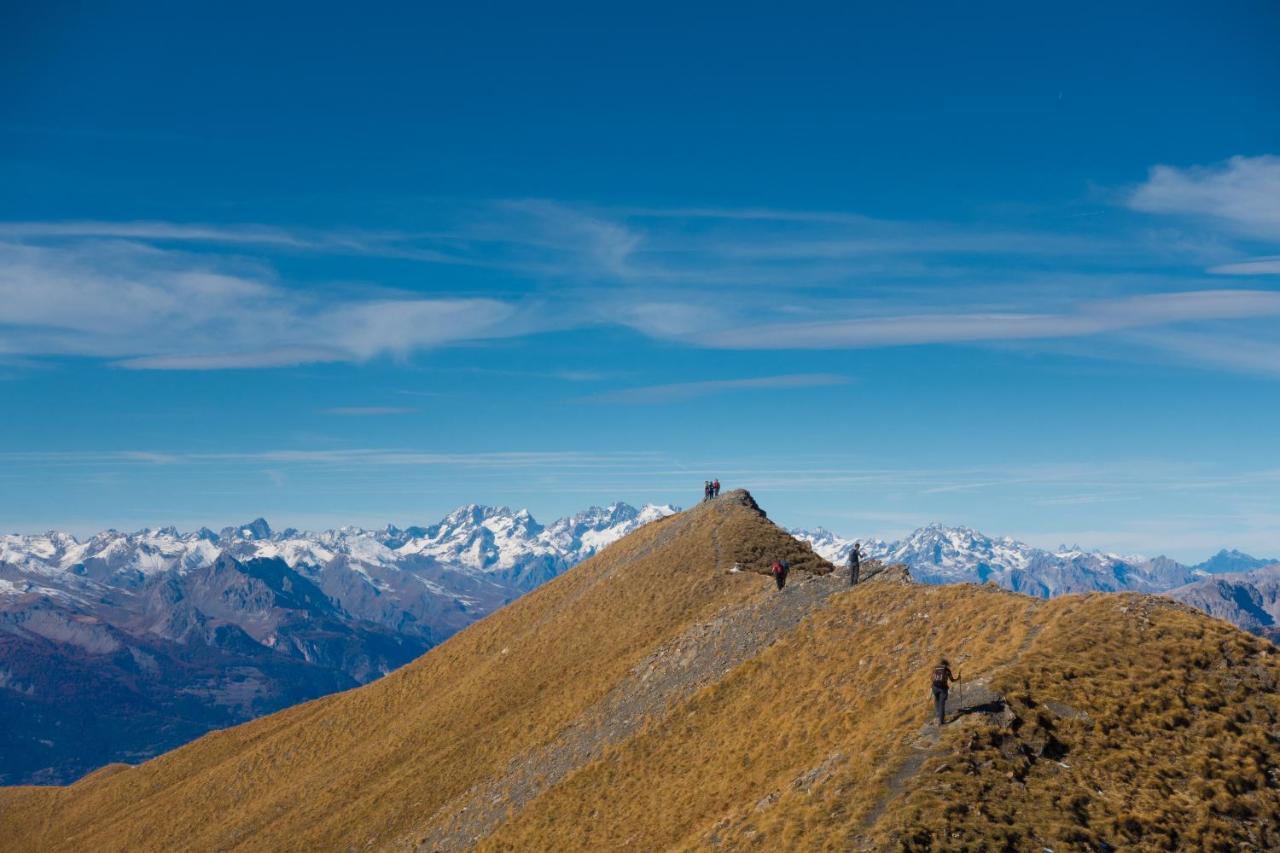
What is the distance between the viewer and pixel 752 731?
48094 mm

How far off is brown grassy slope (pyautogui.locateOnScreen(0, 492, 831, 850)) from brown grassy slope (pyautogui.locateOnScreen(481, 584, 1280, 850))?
630 inches

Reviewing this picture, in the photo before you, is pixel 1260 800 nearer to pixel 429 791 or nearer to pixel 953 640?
pixel 953 640

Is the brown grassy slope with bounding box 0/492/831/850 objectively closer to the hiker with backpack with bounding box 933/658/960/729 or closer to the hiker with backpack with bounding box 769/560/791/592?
the hiker with backpack with bounding box 769/560/791/592

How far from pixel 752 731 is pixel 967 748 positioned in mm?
17278

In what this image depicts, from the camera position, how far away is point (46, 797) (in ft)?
388

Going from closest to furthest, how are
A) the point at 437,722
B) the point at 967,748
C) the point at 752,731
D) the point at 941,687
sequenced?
the point at 967,748
the point at 941,687
the point at 752,731
the point at 437,722

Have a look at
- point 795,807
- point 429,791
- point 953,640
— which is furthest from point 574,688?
point 795,807

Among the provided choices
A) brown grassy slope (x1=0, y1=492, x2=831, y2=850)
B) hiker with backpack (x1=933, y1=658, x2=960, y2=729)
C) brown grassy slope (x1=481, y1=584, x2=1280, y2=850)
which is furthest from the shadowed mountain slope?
hiker with backpack (x1=933, y1=658, x2=960, y2=729)

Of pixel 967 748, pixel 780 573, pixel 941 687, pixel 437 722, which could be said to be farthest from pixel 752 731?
pixel 437 722

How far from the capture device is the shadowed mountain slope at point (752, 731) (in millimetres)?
31297

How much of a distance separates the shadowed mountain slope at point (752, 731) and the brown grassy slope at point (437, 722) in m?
0.32

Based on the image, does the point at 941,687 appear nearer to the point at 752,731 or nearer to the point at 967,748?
the point at 967,748

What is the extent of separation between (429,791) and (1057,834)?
159 ft

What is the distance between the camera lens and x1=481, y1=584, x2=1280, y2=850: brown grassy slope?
29953 millimetres
